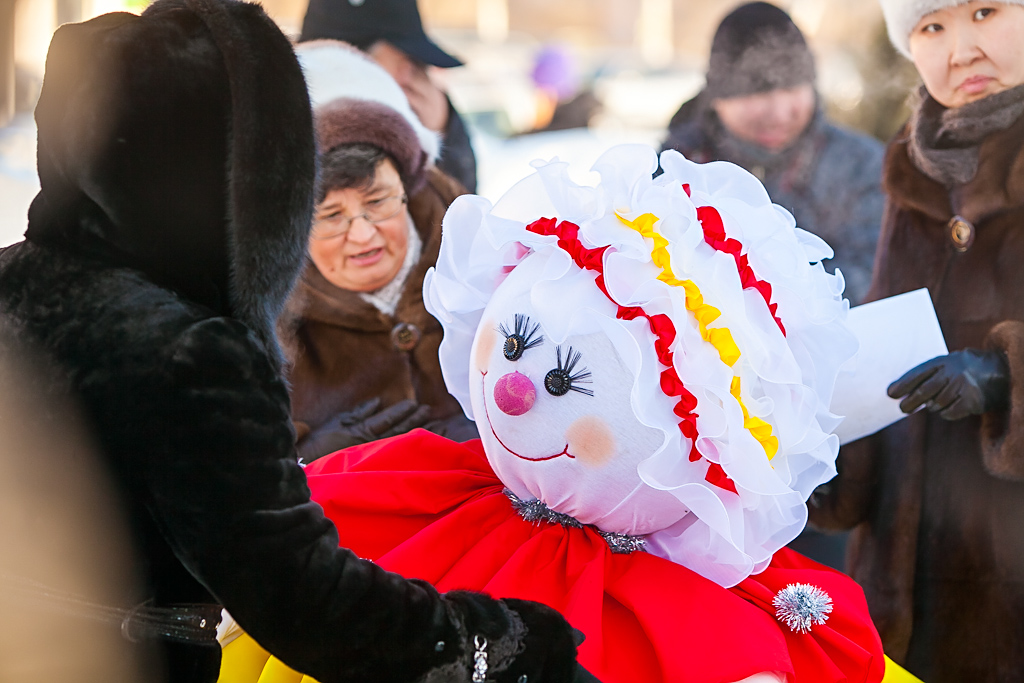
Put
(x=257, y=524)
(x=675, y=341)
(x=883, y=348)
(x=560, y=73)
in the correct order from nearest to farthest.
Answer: (x=257, y=524) → (x=675, y=341) → (x=883, y=348) → (x=560, y=73)

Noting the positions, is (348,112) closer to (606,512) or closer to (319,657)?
(606,512)

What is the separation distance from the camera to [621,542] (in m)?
1.69

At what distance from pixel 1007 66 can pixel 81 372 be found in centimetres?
201

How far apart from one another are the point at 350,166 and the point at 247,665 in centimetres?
126

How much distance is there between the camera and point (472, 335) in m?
1.83

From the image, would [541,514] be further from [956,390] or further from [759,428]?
[956,390]

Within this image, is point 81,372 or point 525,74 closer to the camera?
point 81,372

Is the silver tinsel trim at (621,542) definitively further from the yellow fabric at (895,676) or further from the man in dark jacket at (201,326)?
the yellow fabric at (895,676)

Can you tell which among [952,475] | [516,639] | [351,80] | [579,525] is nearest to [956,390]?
[952,475]

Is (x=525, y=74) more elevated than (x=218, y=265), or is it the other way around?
(x=218, y=265)

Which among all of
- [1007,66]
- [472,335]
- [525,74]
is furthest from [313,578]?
[525,74]

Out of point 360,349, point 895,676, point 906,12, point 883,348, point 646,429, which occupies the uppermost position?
point 906,12

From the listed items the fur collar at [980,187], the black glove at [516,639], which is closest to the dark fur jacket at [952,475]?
the fur collar at [980,187]

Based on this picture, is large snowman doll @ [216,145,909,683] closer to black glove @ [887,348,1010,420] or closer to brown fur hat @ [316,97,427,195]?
black glove @ [887,348,1010,420]
